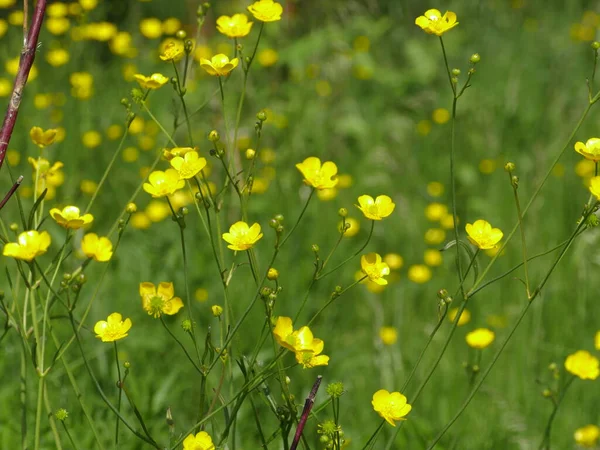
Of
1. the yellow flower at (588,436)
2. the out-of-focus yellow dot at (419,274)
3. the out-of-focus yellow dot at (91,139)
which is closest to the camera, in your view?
the yellow flower at (588,436)

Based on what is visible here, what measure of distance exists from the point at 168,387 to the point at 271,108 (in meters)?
1.92

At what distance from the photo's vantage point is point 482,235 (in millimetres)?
1390

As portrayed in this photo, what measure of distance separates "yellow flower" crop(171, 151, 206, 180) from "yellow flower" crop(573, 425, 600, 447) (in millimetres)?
1251

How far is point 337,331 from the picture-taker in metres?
2.62

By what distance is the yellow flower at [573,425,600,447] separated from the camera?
197 cm

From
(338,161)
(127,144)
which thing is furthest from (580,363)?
(127,144)

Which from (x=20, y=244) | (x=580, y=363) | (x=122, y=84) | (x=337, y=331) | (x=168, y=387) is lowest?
(x=122, y=84)

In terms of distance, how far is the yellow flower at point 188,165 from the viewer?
49.3 inches

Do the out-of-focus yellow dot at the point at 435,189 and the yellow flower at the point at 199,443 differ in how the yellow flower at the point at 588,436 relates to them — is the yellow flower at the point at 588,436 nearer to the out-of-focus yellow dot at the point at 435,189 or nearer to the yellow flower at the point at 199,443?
the yellow flower at the point at 199,443

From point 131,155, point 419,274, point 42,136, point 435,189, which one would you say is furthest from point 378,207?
point 131,155

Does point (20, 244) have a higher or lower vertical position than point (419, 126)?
higher

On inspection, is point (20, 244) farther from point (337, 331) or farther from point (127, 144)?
point (127, 144)

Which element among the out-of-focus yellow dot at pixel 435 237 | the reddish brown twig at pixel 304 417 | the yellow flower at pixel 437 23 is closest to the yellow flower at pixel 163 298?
the reddish brown twig at pixel 304 417

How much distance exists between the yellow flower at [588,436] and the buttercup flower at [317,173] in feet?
3.44
